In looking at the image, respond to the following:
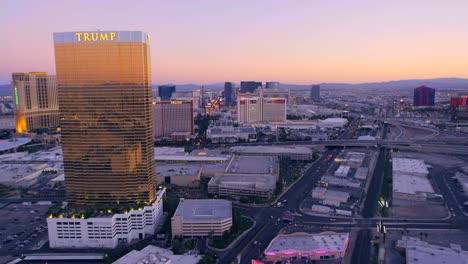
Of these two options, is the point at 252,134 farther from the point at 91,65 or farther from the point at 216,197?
the point at 91,65

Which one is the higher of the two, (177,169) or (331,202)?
(177,169)

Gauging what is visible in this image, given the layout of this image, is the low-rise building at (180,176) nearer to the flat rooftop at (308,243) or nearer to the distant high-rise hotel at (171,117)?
the flat rooftop at (308,243)

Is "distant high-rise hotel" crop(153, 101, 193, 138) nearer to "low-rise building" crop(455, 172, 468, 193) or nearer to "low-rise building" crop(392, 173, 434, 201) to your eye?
"low-rise building" crop(392, 173, 434, 201)

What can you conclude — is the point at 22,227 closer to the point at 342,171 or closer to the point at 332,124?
the point at 342,171

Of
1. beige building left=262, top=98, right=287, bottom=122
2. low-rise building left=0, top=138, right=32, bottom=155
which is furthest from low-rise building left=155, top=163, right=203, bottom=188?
beige building left=262, top=98, right=287, bottom=122

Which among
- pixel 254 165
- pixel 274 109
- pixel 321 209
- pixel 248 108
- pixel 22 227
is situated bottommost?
pixel 22 227

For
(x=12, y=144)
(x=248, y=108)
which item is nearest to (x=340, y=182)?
(x=248, y=108)
